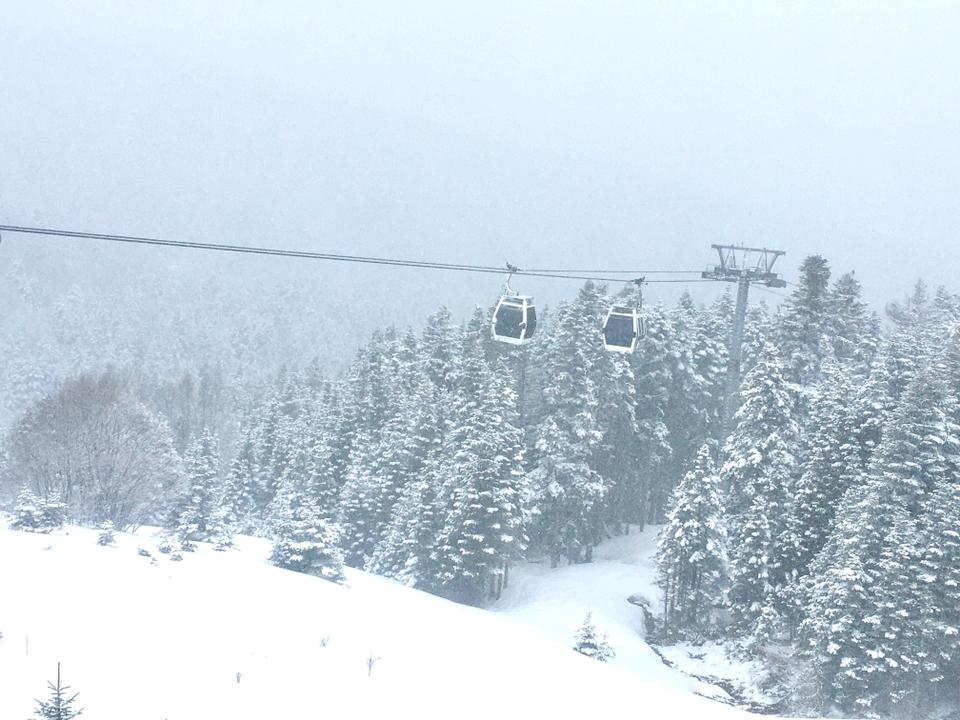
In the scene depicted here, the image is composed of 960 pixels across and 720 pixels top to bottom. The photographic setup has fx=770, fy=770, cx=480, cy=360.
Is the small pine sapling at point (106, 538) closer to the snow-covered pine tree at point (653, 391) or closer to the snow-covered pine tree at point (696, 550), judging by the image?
the snow-covered pine tree at point (696, 550)

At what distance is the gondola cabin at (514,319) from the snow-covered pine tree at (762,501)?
61.0 ft

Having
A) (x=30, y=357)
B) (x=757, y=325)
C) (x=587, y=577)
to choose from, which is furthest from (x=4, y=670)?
(x=30, y=357)

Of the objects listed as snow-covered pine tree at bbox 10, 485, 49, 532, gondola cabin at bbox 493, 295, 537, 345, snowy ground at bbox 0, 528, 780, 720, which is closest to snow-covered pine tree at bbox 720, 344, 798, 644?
snowy ground at bbox 0, 528, 780, 720

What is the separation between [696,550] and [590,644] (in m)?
9.12

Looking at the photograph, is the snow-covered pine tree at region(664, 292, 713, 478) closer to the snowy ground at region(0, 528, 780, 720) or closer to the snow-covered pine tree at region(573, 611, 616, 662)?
the snow-covered pine tree at region(573, 611, 616, 662)

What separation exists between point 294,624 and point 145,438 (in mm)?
27012

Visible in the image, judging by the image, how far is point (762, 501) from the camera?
33219 mm

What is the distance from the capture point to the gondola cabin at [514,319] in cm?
1912

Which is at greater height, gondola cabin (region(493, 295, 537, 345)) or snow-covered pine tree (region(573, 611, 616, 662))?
gondola cabin (region(493, 295, 537, 345))

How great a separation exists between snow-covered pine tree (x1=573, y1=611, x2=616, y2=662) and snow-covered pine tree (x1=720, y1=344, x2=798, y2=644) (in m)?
6.28

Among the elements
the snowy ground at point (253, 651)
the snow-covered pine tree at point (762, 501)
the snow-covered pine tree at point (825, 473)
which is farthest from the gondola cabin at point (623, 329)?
the snow-covered pine tree at point (762, 501)

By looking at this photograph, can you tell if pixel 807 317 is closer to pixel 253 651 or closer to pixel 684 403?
pixel 684 403

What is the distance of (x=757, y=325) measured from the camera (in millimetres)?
59000

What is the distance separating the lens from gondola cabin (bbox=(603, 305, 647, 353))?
69.8 ft
